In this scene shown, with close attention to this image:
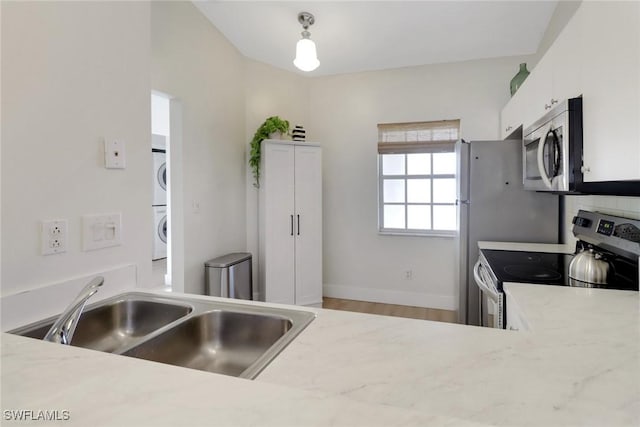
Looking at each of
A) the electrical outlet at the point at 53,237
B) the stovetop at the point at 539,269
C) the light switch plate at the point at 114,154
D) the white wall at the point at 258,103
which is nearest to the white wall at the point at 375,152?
the white wall at the point at 258,103

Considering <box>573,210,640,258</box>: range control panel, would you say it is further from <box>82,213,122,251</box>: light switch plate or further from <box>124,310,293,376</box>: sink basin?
<box>82,213,122,251</box>: light switch plate

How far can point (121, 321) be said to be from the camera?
4.02 feet

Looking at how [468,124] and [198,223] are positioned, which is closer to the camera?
[198,223]

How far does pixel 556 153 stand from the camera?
5.09ft

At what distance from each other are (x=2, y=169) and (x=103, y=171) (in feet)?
1.03

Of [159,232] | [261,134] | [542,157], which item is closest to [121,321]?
[542,157]

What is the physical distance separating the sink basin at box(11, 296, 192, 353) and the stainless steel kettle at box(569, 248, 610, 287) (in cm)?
166

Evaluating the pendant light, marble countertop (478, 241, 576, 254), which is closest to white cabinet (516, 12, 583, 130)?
marble countertop (478, 241, 576, 254)

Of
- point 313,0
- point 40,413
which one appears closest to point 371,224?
point 313,0

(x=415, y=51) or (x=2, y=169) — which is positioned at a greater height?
(x=415, y=51)

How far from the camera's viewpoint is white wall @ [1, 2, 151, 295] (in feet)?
3.25

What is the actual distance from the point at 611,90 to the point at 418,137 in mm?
2541

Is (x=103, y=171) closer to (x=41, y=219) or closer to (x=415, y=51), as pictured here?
(x=41, y=219)

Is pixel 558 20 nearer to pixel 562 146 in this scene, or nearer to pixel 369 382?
pixel 562 146
